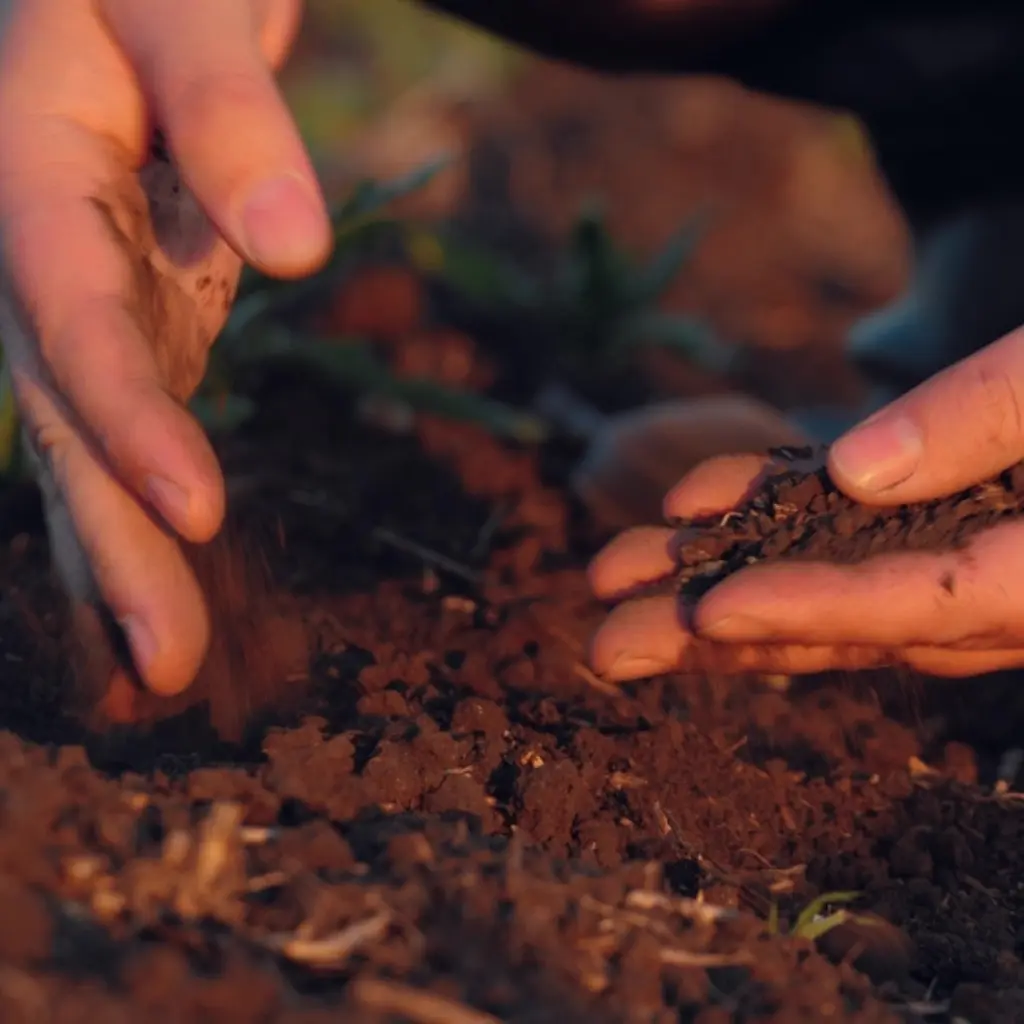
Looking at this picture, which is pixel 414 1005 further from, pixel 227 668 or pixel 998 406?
pixel 998 406

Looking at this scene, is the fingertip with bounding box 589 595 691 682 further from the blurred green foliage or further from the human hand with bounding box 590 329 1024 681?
the blurred green foliage

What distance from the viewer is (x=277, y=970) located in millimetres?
839

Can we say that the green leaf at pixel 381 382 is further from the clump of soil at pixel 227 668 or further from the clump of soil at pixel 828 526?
the clump of soil at pixel 828 526

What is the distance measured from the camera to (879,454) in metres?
1.25

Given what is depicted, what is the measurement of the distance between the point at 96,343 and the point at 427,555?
2.17ft

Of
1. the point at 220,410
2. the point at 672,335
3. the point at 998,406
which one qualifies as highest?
the point at 998,406

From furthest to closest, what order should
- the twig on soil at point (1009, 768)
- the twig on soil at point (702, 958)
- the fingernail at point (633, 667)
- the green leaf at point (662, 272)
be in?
the green leaf at point (662, 272)
the twig on soil at point (1009, 768)
the fingernail at point (633, 667)
the twig on soil at point (702, 958)

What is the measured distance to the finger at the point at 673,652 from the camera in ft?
4.33

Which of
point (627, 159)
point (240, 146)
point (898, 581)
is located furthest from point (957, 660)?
point (627, 159)

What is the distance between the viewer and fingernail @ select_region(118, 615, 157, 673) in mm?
1229

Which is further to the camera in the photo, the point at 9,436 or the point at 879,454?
the point at 9,436

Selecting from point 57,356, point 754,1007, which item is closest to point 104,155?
point 57,356

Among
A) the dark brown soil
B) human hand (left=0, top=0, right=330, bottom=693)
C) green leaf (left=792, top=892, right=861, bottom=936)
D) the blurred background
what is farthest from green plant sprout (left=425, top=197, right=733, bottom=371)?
green leaf (left=792, top=892, right=861, bottom=936)

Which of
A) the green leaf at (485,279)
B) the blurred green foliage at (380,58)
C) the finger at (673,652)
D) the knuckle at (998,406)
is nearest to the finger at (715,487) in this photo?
the finger at (673,652)
